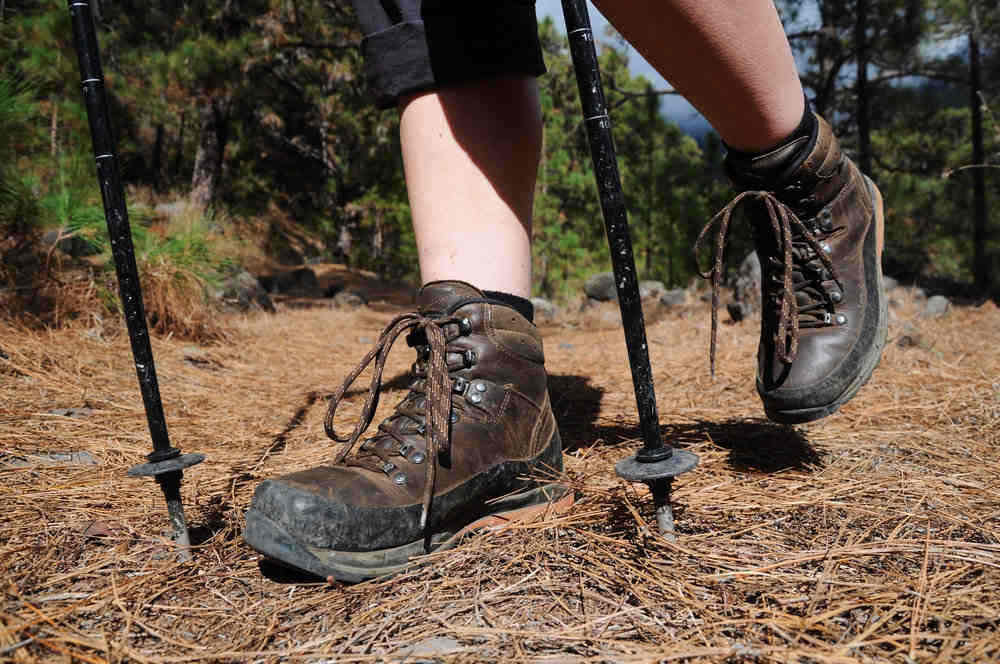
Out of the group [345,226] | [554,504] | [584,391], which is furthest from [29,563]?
[345,226]

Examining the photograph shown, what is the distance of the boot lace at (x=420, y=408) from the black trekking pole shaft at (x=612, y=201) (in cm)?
27

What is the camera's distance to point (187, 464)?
0.81 meters

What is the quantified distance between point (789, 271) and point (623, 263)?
38 cm

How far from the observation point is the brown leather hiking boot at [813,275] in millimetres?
1011

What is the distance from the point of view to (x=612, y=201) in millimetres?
757

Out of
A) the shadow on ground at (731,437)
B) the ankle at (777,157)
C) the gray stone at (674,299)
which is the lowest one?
the gray stone at (674,299)

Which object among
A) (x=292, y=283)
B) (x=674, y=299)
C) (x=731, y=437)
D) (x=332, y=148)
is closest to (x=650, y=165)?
(x=332, y=148)

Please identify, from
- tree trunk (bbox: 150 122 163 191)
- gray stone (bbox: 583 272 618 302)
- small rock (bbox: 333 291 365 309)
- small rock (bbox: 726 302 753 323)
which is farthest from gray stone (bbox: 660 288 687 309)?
tree trunk (bbox: 150 122 163 191)

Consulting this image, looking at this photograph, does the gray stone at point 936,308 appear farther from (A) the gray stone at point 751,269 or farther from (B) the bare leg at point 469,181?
(B) the bare leg at point 469,181

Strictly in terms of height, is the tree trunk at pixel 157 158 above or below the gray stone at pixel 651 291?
above

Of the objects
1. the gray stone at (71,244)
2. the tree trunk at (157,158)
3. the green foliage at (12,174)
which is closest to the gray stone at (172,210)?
the gray stone at (71,244)

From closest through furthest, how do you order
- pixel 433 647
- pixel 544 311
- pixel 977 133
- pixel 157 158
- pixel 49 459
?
pixel 433 647
pixel 49 459
pixel 544 311
pixel 977 133
pixel 157 158

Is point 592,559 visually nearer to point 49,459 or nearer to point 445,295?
point 445,295

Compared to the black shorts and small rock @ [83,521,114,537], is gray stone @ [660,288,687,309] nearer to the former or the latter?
the black shorts
